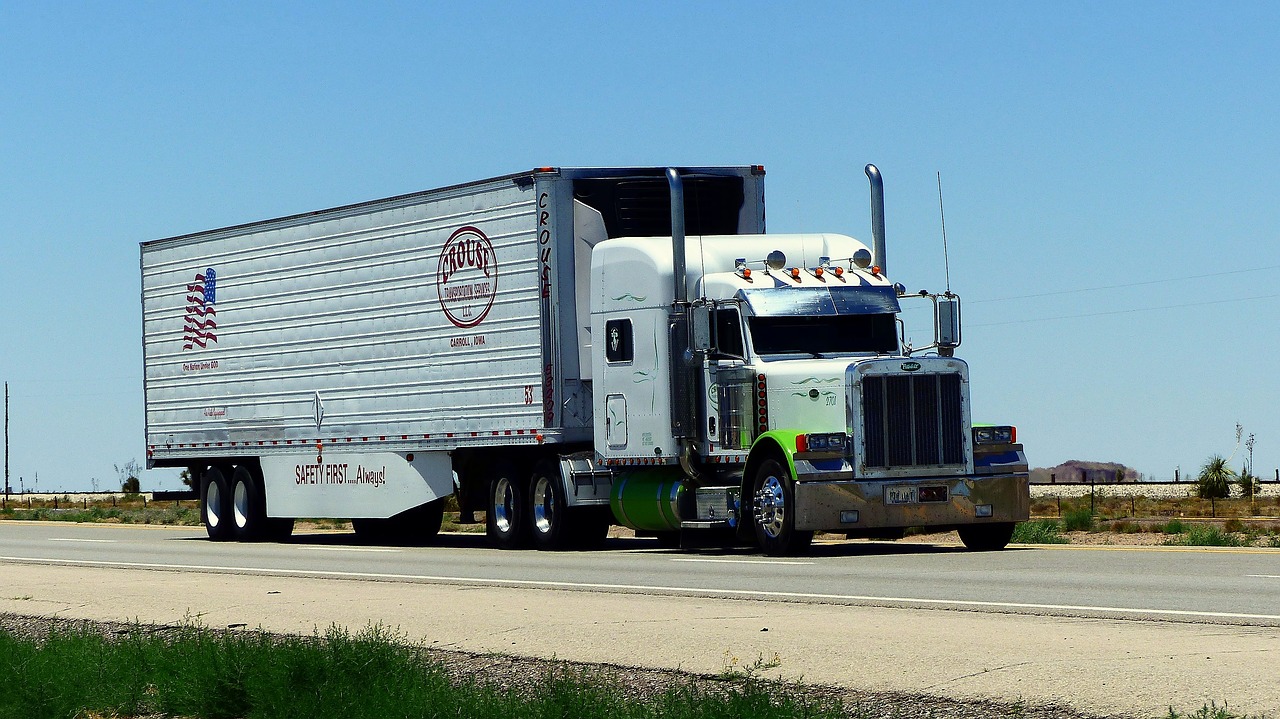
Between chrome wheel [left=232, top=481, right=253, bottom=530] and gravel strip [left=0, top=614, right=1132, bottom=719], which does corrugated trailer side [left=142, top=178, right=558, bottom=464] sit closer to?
chrome wheel [left=232, top=481, right=253, bottom=530]

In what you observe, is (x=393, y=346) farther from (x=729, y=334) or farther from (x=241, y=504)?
(x=729, y=334)

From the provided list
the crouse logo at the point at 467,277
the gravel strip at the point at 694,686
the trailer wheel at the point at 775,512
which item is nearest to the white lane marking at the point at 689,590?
the trailer wheel at the point at 775,512

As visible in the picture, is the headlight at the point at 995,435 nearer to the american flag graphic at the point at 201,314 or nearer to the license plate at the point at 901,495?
the license plate at the point at 901,495

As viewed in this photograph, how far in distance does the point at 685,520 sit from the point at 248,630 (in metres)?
8.96

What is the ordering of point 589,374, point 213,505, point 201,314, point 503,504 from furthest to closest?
1. point 213,505
2. point 201,314
3. point 503,504
4. point 589,374

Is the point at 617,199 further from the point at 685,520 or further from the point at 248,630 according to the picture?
the point at 248,630

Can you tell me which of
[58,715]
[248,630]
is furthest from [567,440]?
[58,715]

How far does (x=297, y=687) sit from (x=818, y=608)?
4551mm

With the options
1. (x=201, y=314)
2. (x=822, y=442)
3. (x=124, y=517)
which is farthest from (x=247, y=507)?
(x=124, y=517)

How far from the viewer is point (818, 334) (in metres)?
20.6

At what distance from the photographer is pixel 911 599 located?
13.8m

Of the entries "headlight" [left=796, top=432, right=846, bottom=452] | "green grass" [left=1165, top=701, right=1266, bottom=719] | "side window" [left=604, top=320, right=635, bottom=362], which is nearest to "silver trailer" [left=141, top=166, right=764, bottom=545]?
"side window" [left=604, top=320, right=635, bottom=362]

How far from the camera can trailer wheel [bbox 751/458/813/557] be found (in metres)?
19.4

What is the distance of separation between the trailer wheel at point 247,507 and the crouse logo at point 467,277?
6277 millimetres
